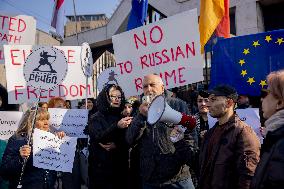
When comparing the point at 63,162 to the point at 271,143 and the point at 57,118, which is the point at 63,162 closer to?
the point at 57,118

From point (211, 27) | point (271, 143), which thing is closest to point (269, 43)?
point (211, 27)

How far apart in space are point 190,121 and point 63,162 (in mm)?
1757

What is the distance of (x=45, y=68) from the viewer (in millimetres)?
5223

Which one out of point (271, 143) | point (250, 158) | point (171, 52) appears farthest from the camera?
point (171, 52)

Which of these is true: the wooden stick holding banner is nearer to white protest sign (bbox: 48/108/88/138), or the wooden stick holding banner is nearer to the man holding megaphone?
white protest sign (bbox: 48/108/88/138)

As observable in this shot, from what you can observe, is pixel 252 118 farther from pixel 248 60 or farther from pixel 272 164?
pixel 272 164

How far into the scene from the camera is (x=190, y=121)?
289cm

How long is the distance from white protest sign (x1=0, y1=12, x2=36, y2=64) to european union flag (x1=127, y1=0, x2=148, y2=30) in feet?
5.72

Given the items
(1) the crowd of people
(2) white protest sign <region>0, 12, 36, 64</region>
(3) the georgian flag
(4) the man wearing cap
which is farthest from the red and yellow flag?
(3) the georgian flag

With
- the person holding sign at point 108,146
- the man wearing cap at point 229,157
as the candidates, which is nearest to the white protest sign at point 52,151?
the person holding sign at point 108,146

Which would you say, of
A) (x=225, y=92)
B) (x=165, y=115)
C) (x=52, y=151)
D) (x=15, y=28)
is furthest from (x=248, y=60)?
(x=15, y=28)

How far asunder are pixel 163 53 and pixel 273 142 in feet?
8.36

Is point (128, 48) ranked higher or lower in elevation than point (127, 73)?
higher

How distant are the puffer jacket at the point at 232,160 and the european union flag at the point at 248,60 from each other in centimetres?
177
